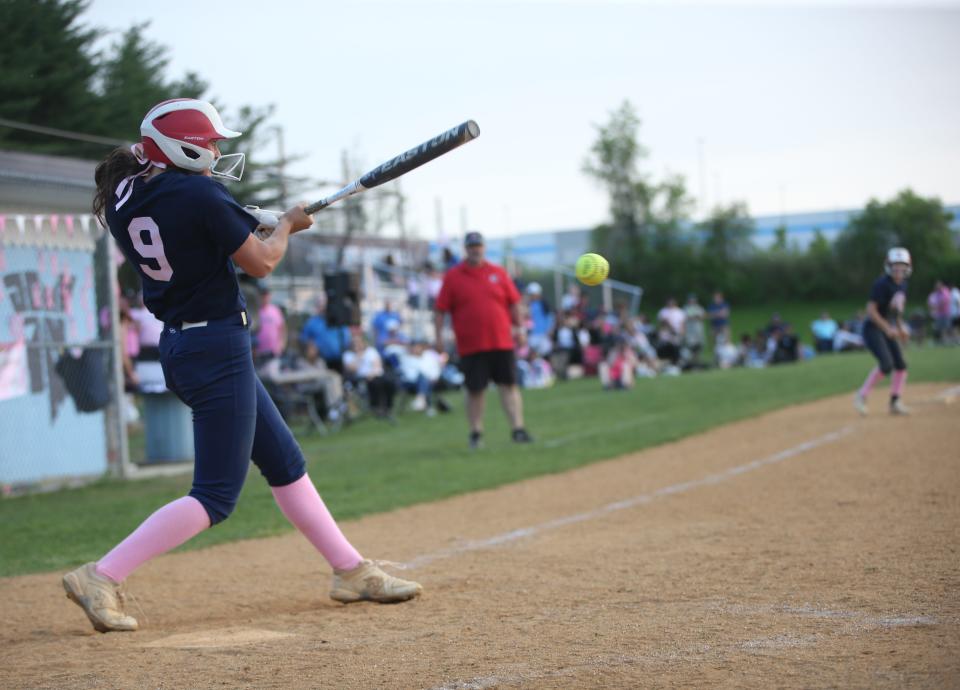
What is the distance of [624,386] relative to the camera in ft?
69.6

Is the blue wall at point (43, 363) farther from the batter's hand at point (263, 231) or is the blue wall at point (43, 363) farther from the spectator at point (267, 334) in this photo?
the batter's hand at point (263, 231)

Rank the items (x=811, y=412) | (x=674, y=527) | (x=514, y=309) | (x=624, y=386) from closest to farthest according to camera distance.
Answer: (x=674, y=527), (x=514, y=309), (x=811, y=412), (x=624, y=386)

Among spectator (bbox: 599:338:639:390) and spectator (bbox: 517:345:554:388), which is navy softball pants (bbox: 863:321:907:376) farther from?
spectator (bbox: 517:345:554:388)

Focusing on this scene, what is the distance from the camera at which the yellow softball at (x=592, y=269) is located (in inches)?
271

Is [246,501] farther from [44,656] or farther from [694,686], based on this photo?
[694,686]

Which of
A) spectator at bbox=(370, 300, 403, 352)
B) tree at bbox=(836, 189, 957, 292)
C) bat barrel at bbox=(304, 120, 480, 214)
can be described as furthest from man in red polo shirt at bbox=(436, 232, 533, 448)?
tree at bbox=(836, 189, 957, 292)

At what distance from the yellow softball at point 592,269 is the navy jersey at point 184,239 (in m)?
2.83

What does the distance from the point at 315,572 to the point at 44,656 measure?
6.98 feet

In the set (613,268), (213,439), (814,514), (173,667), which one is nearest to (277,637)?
(173,667)

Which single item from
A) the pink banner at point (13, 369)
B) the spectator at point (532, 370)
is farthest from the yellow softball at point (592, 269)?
the spectator at point (532, 370)

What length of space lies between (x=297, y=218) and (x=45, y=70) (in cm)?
1411

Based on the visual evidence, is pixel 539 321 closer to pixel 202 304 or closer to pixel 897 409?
pixel 897 409

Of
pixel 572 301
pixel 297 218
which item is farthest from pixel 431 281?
pixel 297 218

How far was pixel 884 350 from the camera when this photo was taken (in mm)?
13586
